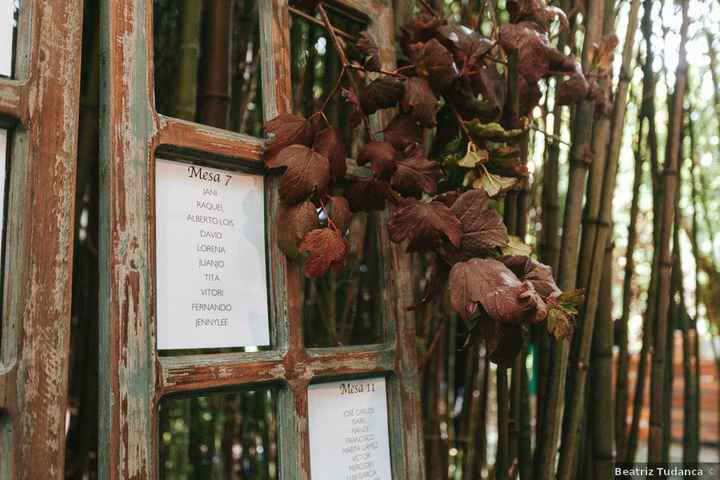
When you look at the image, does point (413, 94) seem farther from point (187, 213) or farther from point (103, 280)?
point (103, 280)

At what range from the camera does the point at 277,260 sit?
2.53 feet

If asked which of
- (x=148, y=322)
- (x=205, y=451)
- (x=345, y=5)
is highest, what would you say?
(x=345, y=5)

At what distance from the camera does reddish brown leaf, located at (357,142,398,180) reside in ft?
2.62

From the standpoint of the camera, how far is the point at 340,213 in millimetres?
761

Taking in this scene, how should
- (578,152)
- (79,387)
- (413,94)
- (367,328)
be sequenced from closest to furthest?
(413,94), (578,152), (79,387), (367,328)

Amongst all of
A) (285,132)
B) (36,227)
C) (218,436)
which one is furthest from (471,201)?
(218,436)

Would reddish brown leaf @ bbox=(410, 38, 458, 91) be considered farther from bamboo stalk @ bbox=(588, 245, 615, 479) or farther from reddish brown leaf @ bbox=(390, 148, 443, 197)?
bamboo stalk @ bbox=(588, 245, 615, 479)

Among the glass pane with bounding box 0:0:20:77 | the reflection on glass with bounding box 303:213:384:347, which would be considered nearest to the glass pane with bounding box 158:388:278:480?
the reflection on glass with bounding box 303:213:384:347

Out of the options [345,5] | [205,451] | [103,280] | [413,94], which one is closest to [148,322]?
[103,280]

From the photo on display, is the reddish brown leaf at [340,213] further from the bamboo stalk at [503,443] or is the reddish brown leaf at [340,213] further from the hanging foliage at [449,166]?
the bamboo stalk at [503,443]

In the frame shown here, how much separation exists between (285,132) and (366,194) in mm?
134

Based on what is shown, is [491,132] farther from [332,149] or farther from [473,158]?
[332,149]

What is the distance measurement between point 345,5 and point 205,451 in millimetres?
968

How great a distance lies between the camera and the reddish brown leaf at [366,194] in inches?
31.8
